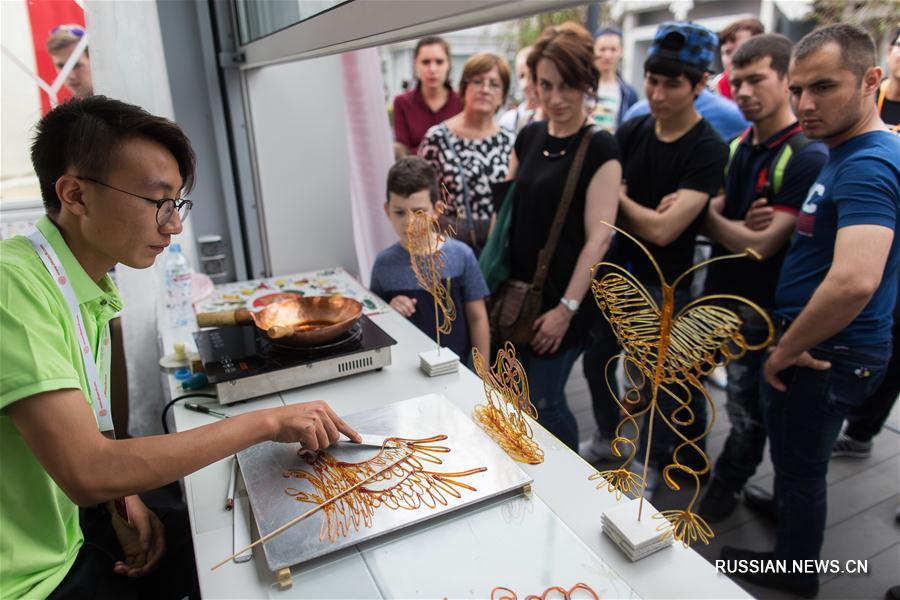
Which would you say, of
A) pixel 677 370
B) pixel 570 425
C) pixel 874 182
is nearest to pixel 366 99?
pixel 570 425

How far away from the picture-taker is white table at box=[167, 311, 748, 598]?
0.77 metres

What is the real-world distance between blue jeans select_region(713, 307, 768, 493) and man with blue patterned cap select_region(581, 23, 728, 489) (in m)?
0.22

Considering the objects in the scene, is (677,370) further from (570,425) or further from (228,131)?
(228,131)

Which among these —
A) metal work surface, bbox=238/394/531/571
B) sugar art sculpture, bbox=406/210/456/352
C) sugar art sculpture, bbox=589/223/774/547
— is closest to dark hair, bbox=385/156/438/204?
sugar art sculpture, bbox=406/210/456/352

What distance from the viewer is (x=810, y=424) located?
150 centimetres

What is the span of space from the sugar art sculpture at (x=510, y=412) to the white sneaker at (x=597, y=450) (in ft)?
4.52

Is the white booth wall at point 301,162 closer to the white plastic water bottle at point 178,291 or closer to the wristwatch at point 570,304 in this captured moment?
the white plastic water bottle at point 178,291

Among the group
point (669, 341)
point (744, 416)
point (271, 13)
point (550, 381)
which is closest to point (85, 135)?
point (669, 341)

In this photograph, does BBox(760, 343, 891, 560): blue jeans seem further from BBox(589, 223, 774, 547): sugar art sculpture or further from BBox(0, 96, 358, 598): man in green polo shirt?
BBox(0, 96, 358, 598): man in green polo shirt

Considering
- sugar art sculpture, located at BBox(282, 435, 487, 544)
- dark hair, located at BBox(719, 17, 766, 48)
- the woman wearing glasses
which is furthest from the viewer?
dark hair, located at BBox(719, 17, 766, 48)

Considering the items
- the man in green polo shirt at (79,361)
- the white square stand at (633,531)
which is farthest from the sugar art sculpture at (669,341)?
the man in green polo shirt at (79,361)

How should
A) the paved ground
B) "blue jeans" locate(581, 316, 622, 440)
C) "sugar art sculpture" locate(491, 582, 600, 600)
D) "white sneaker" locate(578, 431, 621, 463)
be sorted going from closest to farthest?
"sugar art sculpture" locate(491, 582, 600, 600) < the paved ground < "blue jeans" locate(581, 316, 622, 440) < "white sneaker" locate(578, 431, 621, 463)

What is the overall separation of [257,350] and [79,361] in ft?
1.43

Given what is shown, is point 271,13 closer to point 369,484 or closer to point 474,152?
point 474,152
